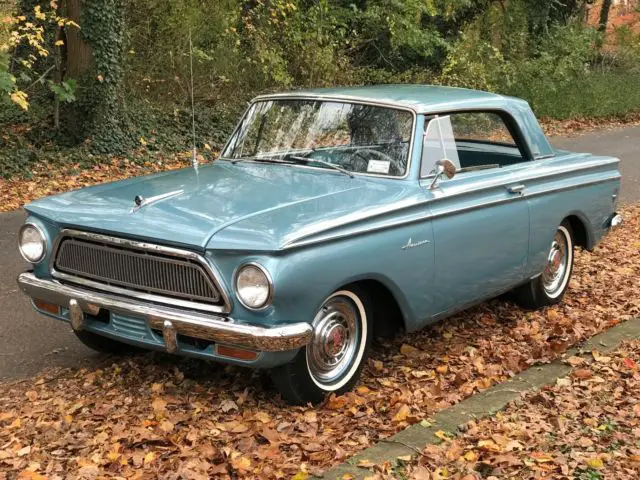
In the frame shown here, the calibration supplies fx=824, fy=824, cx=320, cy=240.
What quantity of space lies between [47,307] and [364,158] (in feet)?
6.84

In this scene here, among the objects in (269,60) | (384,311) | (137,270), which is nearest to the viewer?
(137,270)

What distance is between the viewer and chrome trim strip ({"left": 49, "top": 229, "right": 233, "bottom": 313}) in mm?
3984

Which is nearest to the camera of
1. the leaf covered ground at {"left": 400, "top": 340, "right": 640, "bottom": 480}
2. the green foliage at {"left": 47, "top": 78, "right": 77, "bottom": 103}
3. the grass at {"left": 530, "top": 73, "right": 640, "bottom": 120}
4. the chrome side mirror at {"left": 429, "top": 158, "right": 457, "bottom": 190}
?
the leaf covered ground at {"left": 400, "top": 340, "right": 640, "bottom": 480}

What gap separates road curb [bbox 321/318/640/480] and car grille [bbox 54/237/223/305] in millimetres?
1049

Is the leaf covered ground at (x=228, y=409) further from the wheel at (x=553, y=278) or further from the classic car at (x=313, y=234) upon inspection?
the wheel at (x=553, y=278)

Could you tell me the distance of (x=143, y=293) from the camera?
4.27 meters

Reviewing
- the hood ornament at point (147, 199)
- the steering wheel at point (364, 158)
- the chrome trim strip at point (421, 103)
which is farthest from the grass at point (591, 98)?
the hood ornament at point (147, 199)

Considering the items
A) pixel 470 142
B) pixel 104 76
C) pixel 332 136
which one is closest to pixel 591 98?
pixel 104 76

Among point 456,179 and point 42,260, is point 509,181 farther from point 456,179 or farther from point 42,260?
point 42,260

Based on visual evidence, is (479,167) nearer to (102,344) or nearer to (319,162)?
(319,162)

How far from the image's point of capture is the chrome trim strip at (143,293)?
398cm

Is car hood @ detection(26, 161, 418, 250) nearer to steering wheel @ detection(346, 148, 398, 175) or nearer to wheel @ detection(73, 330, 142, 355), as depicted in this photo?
steering wheel @ detection(346, 148, 398, 175)

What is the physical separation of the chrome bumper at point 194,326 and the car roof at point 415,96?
6.28ft

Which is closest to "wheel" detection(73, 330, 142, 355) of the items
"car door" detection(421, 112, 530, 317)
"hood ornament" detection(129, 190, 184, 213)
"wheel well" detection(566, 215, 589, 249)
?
"hood ornament" detection(129, 190, 184, 213)
